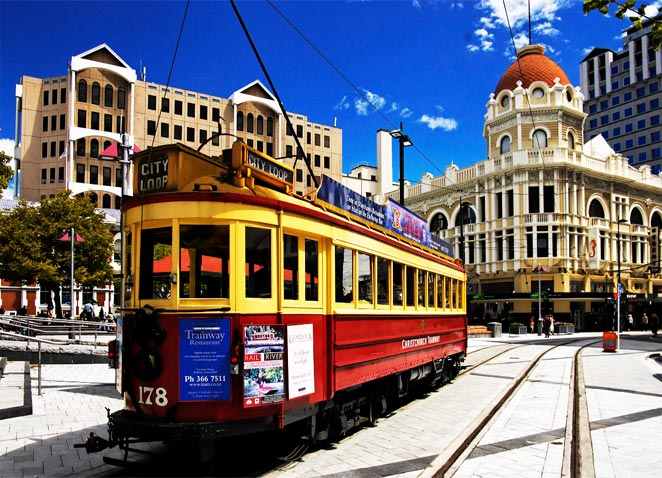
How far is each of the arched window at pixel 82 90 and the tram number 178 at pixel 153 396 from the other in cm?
5945

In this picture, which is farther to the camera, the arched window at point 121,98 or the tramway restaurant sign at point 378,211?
the arched window at point 121,98

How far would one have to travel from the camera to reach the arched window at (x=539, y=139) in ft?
163

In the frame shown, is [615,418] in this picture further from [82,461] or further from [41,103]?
[41,103]

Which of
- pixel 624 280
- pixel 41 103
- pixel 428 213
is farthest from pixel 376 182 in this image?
pixel 41 103

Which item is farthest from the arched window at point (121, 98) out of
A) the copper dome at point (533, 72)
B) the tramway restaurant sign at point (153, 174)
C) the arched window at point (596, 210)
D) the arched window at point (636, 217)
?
the tramway restaurant sign at point (153, 174)

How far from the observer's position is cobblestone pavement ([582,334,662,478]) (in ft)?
23.8

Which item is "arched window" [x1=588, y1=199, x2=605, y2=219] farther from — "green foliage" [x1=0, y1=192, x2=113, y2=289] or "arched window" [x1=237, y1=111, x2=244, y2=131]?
"green foliage" [x1=0, y1=192, x2=113, y2=289]

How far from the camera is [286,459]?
7277 mm

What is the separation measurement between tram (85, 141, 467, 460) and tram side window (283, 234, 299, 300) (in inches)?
0.7

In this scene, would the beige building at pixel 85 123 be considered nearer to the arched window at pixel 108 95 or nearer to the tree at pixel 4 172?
the arched window at pixel 108 95

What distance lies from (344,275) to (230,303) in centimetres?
217

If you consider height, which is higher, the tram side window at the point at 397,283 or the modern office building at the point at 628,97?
the modern office building at the point at 628,97

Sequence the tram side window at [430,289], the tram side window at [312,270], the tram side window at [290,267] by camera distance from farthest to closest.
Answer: the tram side window at [430,289]
the tram side window at [312,270]
the tram side window at [290,267]

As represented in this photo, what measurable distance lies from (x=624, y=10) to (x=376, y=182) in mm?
68939
